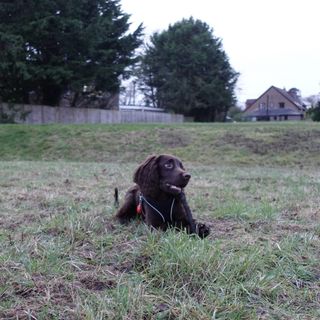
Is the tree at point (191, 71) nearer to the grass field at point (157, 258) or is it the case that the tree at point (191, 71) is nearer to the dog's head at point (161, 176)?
the grass field at point (157, 258)

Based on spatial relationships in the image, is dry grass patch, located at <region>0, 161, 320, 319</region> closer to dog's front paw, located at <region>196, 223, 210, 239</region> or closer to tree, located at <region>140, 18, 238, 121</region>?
dog's front paw, located at <region>196, 223, 210, 239</region>

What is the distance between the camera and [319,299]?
2668mm

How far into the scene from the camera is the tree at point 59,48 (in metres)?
25.9

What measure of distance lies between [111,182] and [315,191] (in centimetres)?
308

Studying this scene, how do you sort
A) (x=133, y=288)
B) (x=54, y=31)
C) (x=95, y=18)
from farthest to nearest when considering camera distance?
(x=95, y=18)
(x=54, y=31)
(x=133, y=288)

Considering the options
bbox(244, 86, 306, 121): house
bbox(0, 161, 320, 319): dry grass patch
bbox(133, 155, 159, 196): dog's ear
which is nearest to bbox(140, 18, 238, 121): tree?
bbox(244, 86, 306, 121): house

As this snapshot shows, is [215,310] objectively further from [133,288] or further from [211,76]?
[211,76]

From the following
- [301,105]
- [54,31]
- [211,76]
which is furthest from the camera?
[301,105]

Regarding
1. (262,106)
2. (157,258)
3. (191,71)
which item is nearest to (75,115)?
(191,71)

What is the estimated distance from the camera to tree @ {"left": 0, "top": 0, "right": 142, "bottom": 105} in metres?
25.9

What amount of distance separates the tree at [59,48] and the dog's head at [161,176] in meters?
22.6

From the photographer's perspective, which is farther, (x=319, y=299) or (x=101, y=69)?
(x=101, y=69)

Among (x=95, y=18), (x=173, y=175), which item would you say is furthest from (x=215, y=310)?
(x=95, y=18)

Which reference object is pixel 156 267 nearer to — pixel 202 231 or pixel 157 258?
pixel 157 258
